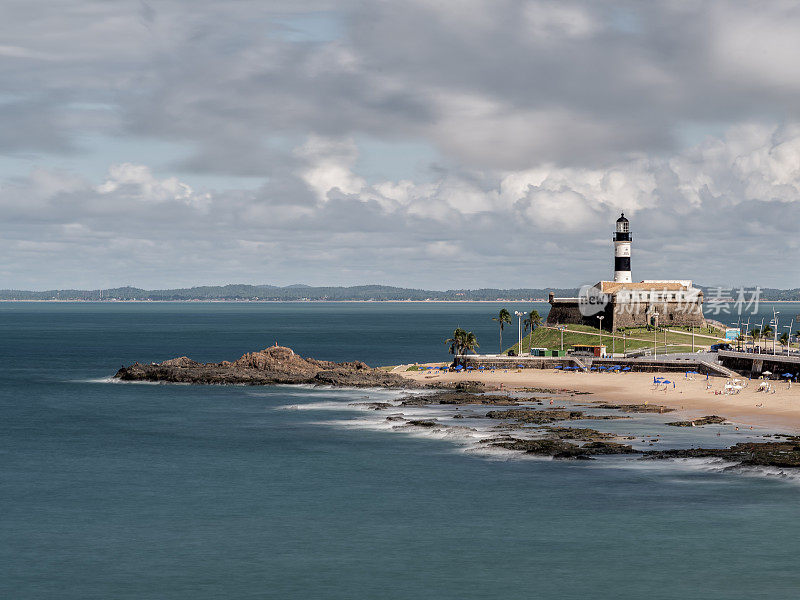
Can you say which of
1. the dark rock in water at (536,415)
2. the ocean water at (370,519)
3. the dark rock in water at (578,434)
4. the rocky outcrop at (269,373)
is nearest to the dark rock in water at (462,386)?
the rocky outcrop at (269,373)

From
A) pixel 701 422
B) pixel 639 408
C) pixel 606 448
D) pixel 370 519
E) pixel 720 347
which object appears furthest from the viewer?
pixel 720 347

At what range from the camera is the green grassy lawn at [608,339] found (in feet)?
465

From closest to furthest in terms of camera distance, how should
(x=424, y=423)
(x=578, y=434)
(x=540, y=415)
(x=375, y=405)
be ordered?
(x=578, y=434) → (x=424, y=423) → (x=540, y=415) → (x=375, y=405)

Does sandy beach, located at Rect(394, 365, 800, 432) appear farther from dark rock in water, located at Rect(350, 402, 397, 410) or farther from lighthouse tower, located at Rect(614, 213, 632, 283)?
lighthouse tower, located at Rect(614, 213, 632, 283)

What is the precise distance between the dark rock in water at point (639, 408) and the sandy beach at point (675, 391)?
1842 millimetres

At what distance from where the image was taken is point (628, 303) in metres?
153

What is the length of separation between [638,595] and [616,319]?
119 meters

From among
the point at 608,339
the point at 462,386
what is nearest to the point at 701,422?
the point at 462,386

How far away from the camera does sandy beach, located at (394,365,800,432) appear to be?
266ft

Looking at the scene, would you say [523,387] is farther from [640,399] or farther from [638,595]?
[638,595]

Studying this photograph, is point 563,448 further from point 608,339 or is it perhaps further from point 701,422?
point 608,339

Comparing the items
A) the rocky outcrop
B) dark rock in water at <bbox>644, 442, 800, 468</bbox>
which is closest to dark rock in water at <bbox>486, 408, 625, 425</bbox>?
dark rock in water at <bbox>644, 442, 800, 468</bbox>

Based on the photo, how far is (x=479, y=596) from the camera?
36.6m

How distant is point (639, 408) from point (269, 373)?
178 feet
